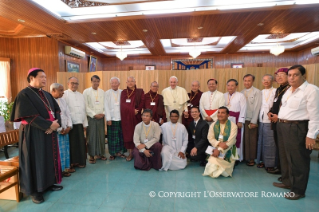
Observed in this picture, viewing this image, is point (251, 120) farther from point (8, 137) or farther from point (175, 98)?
point (8, 137)

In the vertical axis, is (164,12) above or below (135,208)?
above

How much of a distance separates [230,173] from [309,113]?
5.22 feet

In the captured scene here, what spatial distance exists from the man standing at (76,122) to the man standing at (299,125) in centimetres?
345

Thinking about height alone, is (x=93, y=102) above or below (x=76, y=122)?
above

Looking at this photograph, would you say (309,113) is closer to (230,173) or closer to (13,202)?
(230,173)

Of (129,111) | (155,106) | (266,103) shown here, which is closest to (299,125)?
(266,103)

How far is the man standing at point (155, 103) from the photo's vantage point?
166 inches

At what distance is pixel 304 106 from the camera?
233cm

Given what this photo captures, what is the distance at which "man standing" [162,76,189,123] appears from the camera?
4340mm

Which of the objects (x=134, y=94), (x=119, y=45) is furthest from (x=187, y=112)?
(x=119, y=45)

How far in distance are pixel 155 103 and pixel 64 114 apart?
1910 millimetres

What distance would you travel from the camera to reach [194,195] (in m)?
2.59

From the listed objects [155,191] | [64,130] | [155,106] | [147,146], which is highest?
[155,106]

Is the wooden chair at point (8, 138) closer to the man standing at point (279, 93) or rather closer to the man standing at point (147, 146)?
the man standing at point (147, 146)
